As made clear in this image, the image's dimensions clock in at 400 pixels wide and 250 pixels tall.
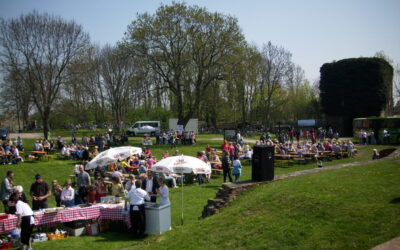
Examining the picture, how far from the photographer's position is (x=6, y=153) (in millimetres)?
22891

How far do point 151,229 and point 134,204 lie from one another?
91cm

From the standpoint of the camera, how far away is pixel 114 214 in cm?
1034

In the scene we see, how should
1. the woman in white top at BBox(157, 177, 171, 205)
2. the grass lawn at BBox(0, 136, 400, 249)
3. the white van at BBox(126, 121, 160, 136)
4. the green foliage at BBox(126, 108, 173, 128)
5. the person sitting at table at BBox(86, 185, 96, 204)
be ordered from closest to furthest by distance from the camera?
the grass lawn at BBox(0, 136, 400, 249)
the woman in white top at BBox(157, 177, 171, 205)
the person sitting at table at BBox(86, 185, 96, 204)
the white van at BBox(126, 121, 160, 136)
the green foliage at BBox(126, 108, 173, 128)

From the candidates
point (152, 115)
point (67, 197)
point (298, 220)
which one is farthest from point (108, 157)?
point (152, 115)

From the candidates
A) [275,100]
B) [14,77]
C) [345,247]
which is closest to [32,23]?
[14,77]

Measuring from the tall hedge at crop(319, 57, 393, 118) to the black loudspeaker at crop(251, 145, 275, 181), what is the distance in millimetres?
41012

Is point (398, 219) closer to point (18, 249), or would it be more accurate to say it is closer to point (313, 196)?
point (313, 196)

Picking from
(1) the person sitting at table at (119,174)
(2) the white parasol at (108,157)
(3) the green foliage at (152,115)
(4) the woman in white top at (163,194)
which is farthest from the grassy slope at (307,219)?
(3) the green foliage at (152,115)

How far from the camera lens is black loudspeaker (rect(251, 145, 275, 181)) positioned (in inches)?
461

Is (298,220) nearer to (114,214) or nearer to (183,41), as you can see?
(114,214)

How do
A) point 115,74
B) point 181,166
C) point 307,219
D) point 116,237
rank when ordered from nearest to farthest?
point 307,219 → point 116,237 → point 181,166 → point 115,74

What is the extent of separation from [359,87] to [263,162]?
42.0m

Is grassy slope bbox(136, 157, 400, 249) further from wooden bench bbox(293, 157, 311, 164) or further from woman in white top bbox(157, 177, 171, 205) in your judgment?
wooden bench bbox(293, 157, 311, 164)

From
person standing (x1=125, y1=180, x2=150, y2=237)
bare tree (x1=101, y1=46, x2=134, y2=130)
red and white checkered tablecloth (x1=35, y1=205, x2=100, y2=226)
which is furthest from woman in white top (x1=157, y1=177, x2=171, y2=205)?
bare tree (x1=101, y1=46, x2=134, y2=130)
